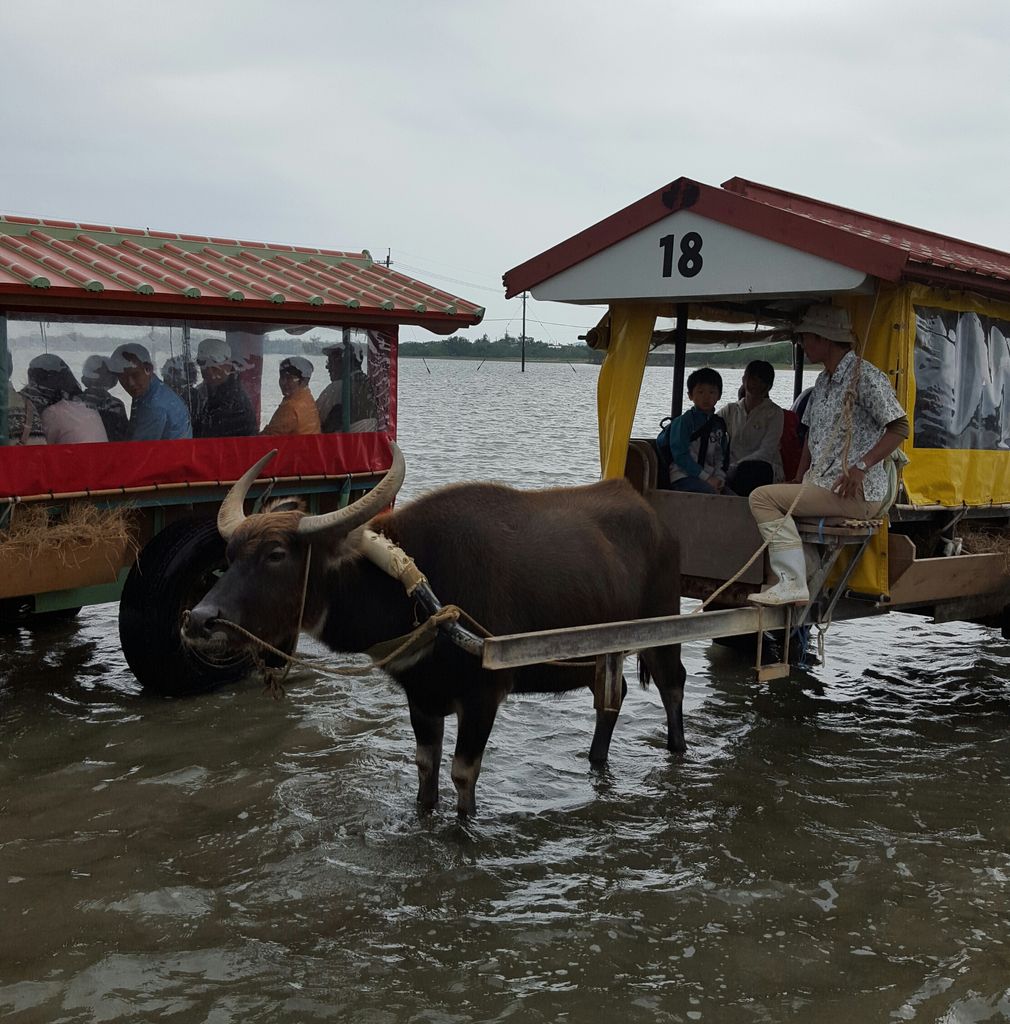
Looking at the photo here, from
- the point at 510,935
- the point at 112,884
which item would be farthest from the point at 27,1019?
the point at 510,935

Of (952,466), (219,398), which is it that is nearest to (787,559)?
(952,466)

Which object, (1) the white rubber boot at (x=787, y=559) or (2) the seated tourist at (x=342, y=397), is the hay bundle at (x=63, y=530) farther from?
(1) the white rubber boot at (x=787, y=559)

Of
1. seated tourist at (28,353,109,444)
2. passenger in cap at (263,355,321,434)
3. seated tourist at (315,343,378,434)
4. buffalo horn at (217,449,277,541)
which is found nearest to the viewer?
buffalo horn at (217,449,277,541)

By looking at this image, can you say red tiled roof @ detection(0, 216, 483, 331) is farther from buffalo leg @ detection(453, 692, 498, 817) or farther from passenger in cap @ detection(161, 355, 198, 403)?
buffalo leg @ detection(453, 692, 498, 817)

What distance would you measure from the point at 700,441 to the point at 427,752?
2.92 m

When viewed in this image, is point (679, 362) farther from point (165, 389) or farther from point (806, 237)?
point (165, 389)

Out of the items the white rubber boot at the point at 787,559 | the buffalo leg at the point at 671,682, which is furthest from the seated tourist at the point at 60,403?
the white rubber boot at the point at 787,559

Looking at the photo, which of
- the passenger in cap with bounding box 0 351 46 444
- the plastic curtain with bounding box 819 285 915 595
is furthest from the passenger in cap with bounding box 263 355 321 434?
the plastic curtain with bounding box 819 285 915 595

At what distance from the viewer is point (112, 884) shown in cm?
445

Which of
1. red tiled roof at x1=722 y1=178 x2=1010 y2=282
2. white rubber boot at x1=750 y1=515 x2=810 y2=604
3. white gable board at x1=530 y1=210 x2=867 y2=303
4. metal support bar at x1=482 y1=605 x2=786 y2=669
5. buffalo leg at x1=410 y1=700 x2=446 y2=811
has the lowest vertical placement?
buffalo leg at x1=410 y1=700 x2=446 y2=811

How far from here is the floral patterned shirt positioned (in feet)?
17.7

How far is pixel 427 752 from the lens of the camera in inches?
202

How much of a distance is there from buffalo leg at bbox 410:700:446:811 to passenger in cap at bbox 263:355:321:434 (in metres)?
2.79

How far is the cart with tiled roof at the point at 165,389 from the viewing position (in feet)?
19.2
